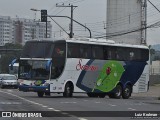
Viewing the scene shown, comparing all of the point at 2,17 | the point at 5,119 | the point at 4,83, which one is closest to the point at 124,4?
the point at 4,83

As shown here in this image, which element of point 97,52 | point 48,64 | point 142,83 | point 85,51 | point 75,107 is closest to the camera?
point 75,107

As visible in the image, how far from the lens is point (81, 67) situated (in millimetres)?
35875

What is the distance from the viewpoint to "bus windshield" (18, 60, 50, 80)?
34062 millimetres

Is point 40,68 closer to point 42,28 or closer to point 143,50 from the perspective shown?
point 143,50

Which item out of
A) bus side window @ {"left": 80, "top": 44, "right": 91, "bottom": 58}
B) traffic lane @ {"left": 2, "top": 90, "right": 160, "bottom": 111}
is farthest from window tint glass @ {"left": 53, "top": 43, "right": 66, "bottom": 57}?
traffic lane @ {"left": 2, "top": 90, "right": 160, "bottom": 111}

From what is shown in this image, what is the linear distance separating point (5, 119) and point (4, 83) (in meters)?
42.9

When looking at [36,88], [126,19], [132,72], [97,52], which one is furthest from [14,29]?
[36,88]

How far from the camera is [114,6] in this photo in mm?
78562

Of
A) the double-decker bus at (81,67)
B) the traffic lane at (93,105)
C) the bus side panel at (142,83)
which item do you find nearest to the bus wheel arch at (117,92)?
the double-decker bus at (81,67)

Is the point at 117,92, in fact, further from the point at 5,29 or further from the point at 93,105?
the point at 5,29

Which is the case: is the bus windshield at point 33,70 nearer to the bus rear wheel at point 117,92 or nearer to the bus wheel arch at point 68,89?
the bus wheel arch at point 68,89

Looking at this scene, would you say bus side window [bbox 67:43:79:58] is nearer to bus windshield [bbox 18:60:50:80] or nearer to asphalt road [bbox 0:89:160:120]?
bus windshield [bbox 18:60:50:80]

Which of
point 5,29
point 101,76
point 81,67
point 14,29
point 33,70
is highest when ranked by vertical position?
point 14,29

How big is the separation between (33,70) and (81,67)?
3.39 m
